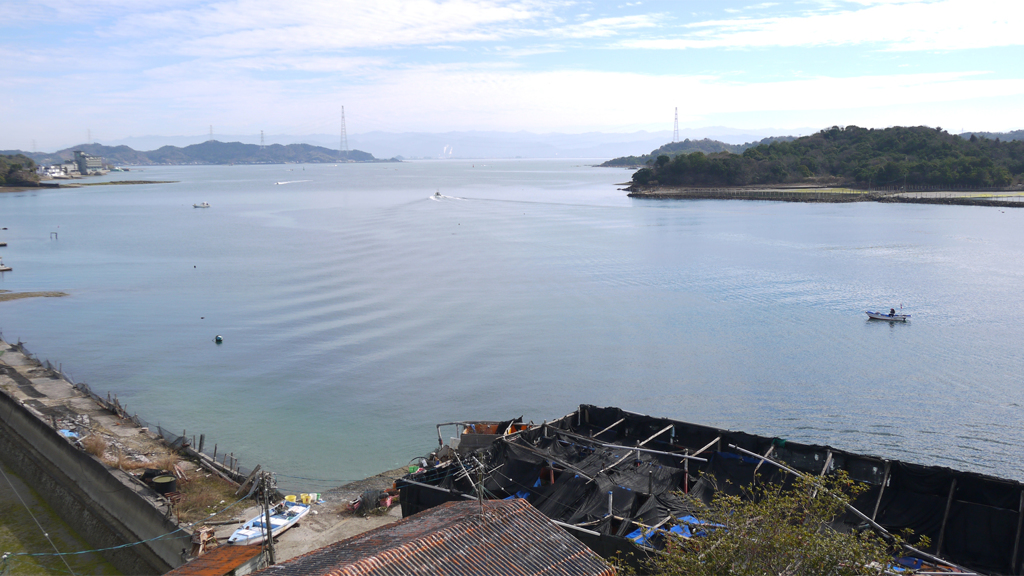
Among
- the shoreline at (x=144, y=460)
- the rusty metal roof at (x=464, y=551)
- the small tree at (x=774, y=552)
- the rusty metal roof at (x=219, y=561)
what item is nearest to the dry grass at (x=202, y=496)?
the shoreline at (x=144, y=460)

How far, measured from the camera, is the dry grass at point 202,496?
1565 cm

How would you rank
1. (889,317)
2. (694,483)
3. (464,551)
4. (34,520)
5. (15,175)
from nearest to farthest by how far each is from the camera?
(464,551)
(694,483)
(34,520)
(889,317)
(15,175)

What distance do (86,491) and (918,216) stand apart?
83.6 metres

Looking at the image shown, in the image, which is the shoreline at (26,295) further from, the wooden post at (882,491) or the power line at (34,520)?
the wooden post at (882,491)

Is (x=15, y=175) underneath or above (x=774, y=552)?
above

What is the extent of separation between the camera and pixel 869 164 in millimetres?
112250

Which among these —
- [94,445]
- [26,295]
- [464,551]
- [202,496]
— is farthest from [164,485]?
[26,295]

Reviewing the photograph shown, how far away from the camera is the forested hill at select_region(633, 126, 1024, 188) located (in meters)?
102

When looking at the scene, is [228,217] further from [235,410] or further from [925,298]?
[925,298]

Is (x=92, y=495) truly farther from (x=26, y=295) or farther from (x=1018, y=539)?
(x=26, y=295)

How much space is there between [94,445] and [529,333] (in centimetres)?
1849

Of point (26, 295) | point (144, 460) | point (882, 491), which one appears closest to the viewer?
point (882, 491)

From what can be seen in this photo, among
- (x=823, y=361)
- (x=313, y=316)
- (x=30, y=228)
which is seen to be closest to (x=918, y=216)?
(x=823, y=361)

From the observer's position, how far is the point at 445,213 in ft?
287
